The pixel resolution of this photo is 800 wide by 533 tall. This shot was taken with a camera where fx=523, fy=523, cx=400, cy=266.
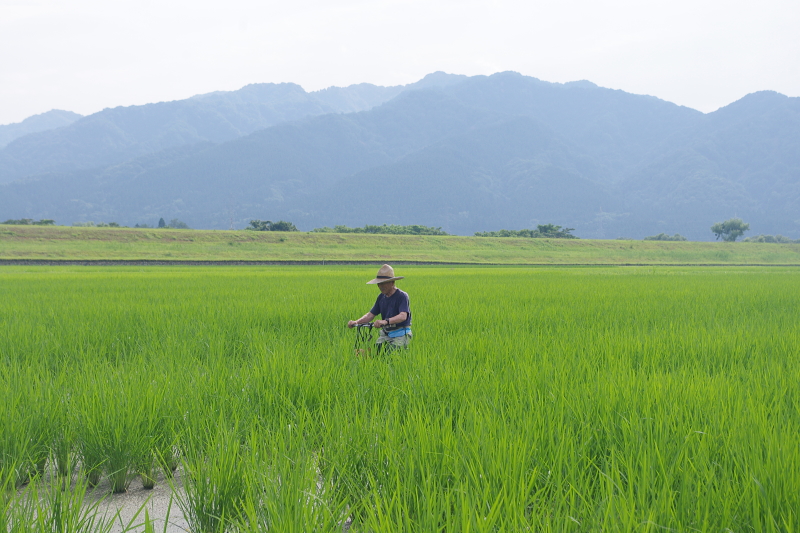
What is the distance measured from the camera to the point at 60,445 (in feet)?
9.36

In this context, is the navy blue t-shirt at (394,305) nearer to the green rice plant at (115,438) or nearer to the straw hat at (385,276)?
the straw hat at (385,276)

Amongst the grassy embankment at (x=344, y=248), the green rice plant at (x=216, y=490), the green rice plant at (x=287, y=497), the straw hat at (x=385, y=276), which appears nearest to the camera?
the green rice plant at (x=287, y=497)

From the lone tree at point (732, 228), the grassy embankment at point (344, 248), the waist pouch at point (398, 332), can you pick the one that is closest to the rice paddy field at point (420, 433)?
the waist pouch at point (398, 332)

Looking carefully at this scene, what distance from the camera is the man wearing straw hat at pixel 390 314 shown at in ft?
15.8

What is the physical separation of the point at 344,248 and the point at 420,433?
47888 mm

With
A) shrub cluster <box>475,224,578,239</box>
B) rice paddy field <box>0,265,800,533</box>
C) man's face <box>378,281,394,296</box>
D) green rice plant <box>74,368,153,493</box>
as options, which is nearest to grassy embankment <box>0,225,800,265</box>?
shrub cluster <box>475,224,578,239</box>

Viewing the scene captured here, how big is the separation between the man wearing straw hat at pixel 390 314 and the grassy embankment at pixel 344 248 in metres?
37.7

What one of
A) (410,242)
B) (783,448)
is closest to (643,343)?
(783,448)

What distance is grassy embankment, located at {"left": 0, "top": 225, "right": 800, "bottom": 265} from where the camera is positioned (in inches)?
1640

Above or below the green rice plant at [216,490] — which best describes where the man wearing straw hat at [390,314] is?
above

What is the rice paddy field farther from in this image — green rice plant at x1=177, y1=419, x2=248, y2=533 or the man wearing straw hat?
the man wearing straw hat

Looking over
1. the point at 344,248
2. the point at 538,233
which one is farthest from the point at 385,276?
the point at 538,233

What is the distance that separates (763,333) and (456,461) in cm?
570

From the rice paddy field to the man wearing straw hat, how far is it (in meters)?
0.22
